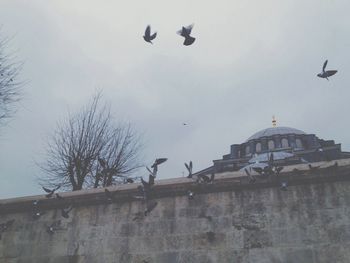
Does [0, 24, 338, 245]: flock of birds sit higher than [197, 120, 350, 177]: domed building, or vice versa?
[197, 120, 350, 177]: domed building

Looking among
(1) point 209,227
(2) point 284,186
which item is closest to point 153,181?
(1) point 209,227

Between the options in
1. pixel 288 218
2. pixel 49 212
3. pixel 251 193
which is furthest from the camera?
pixel 49 212

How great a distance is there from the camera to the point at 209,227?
6016 mm

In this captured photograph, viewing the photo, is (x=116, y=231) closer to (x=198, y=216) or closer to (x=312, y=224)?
(x=198, y=216)

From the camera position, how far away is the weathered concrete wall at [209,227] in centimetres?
545

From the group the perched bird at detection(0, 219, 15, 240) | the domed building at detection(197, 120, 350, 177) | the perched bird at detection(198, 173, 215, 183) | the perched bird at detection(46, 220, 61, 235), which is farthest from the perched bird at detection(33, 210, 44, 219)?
the domed building at detection(197, 120, 350, 177)

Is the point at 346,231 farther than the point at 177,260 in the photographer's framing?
No

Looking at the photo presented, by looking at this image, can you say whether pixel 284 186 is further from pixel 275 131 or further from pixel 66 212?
pixel 275 131

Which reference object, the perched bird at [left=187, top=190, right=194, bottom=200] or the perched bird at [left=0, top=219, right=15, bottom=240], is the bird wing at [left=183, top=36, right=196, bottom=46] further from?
the perched bird at [left=0, top=219, right=15, bottom=240]

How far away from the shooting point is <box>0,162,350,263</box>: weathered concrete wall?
545cm

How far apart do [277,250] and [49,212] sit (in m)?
4.64

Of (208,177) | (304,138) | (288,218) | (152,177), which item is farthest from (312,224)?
(304,138)

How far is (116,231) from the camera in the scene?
6.53 m

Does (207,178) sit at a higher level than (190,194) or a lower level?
higher
